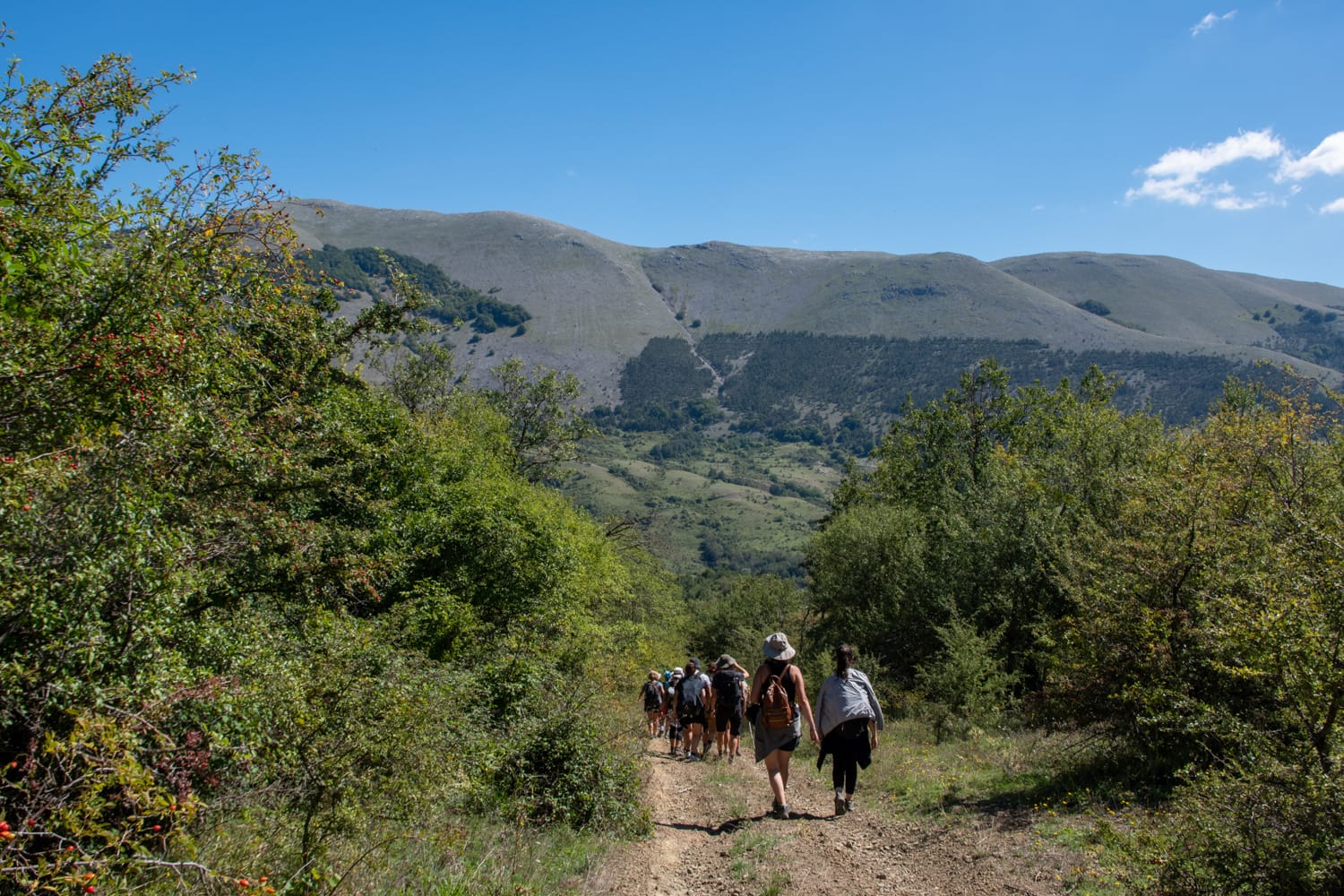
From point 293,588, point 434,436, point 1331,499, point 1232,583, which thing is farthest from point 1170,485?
point 434,436

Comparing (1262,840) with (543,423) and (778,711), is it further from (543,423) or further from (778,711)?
(543,423)

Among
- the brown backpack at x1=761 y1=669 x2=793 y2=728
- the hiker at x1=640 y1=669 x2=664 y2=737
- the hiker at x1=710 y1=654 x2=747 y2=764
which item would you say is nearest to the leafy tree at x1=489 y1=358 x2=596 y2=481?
the hiker at x1=640 y1=669 x2=664 y2=737

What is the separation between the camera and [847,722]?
8500 millimetres

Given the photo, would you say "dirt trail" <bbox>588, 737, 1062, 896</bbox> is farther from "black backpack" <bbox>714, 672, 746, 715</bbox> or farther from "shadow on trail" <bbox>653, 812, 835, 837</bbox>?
"black backpack" <bbox>714, 672, 746, 715</bbox>

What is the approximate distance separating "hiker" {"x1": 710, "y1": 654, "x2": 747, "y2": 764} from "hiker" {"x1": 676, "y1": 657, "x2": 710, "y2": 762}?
0.71 meters

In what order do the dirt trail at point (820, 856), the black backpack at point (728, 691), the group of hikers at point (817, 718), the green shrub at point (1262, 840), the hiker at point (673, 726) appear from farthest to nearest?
1. the hiker at point (673, 726)
2. the black backpack at point (728, 691)
3. the group of hikers at point (817, 718)
4. the dirt trail at point (820, 856)
5. the green shrub at point (1262, 840)

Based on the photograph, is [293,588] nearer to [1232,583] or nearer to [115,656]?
[115,656]

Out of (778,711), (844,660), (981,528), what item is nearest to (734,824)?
(778,711)

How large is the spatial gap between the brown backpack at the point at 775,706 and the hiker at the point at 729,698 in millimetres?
3386

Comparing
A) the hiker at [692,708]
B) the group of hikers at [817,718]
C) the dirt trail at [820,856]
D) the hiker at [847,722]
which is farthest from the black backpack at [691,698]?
the hiker at [847,722]

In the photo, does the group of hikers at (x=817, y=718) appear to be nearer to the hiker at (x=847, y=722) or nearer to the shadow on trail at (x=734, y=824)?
the hiker at (x=847, y=722)

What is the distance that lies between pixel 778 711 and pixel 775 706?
64mm

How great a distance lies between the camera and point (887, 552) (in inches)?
1107

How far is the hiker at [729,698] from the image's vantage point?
41.0ft
